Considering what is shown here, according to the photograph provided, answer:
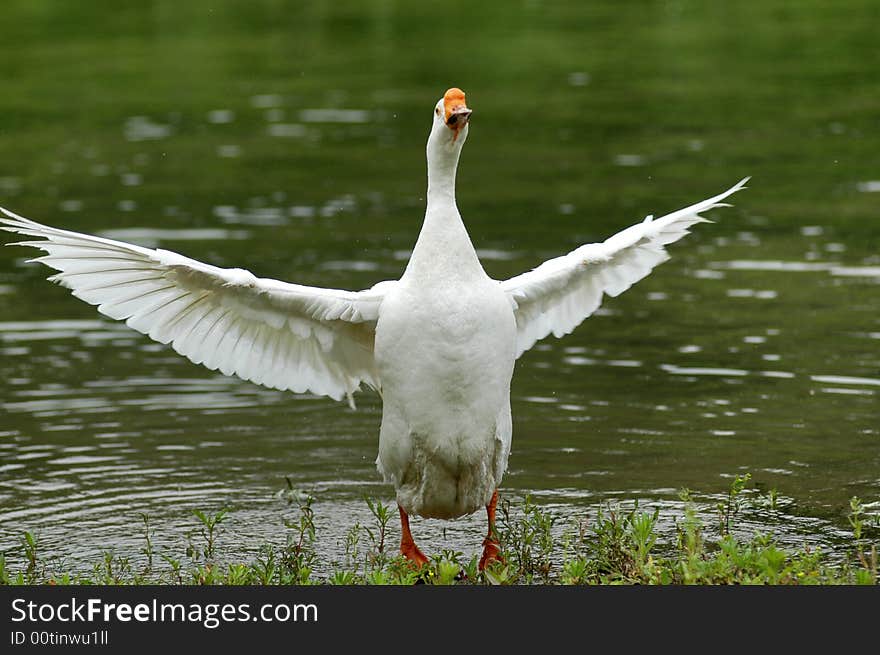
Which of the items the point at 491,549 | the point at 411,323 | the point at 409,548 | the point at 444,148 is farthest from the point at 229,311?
the point at 491,549

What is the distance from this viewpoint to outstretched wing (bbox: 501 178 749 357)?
30.9ft

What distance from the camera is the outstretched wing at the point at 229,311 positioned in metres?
8.70

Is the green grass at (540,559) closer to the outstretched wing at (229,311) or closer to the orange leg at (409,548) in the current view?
the orange leg at (409,548)

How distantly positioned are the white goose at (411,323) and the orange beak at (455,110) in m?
0.01

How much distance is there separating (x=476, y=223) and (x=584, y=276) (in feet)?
25.5

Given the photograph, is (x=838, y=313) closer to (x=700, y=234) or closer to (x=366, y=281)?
(x=700, y=234)

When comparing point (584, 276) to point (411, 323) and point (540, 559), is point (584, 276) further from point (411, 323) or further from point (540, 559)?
point (540, 559)

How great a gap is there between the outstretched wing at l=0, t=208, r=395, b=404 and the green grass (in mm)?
914

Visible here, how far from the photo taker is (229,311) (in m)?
9.19

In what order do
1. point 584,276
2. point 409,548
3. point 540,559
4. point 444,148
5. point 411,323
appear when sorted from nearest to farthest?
point 411,323 → point 444,148 → point 540,559 → point 409,548 → point 584,276

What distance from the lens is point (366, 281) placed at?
1520 centimetres

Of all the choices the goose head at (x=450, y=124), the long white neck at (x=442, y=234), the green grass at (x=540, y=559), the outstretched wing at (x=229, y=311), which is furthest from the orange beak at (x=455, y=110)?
the green grass at (x=540, y=559)

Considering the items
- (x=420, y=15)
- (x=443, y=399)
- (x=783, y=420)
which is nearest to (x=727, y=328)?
(x=783, y=420)

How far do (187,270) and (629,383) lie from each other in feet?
16.6
